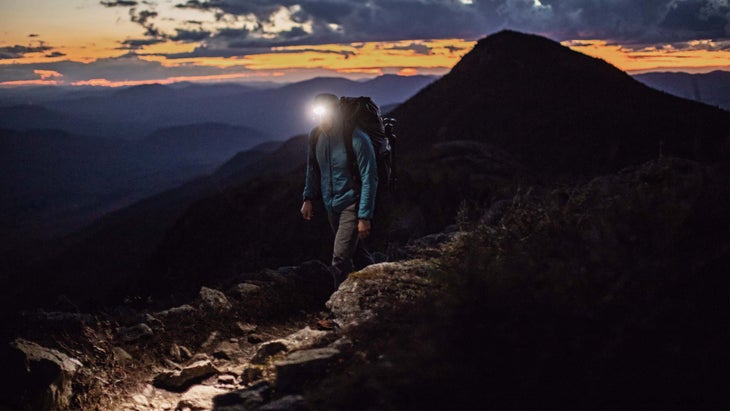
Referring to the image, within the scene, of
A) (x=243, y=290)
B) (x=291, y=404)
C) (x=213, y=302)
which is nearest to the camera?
(x=291, y=404)

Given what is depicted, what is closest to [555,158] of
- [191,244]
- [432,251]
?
[191,244]

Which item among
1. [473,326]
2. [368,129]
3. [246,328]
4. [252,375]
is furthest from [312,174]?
[473,326]

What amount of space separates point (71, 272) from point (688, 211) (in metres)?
136

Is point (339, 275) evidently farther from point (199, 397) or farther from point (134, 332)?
point (134, 332)

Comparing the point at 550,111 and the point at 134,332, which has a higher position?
the point at 134,332

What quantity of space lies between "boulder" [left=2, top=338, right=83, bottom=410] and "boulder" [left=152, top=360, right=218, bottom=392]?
34.3 inches

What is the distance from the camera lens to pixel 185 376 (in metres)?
5.26

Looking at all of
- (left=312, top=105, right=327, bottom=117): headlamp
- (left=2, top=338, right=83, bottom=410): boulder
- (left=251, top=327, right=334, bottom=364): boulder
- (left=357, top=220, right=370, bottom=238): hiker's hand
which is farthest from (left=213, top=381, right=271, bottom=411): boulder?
(left=312, top=105, right=327, bottom=117): headlamp

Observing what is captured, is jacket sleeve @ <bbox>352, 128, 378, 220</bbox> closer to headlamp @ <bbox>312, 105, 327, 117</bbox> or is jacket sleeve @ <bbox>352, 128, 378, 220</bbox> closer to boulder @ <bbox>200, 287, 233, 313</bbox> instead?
headlamp @ <bbox>312, 105, 327, 117</bbox>

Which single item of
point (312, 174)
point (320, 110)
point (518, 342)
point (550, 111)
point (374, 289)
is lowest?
point (550, 111)

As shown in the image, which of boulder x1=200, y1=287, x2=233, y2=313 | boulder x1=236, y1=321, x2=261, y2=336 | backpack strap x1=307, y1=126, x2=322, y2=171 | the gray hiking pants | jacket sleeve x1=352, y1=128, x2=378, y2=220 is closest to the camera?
jacket sleeve x1=352, y1=128, x2=378, y2=220

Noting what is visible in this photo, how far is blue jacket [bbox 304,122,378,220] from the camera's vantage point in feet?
19.4

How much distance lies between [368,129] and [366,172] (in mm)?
641

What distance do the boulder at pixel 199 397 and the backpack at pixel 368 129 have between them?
278cm
